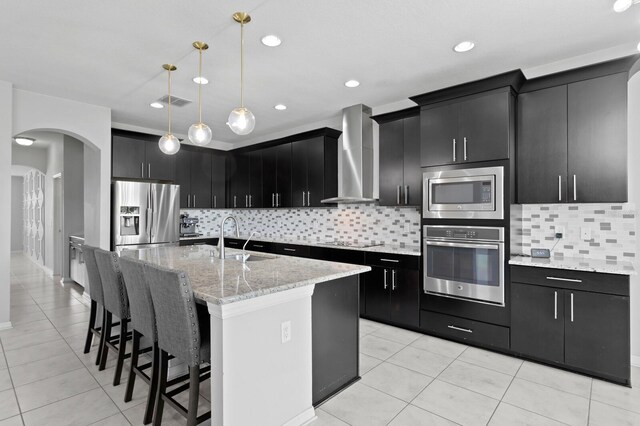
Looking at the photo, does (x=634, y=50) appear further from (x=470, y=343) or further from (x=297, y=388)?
(x=297, y=388)

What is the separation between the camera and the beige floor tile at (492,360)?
2895 mm

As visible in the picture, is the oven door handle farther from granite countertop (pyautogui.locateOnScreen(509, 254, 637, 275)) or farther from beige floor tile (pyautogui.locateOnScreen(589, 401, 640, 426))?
beige floor tile (pyautogui.locateOnScreen(589, 401, 640, 426))

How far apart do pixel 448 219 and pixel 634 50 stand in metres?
2.02

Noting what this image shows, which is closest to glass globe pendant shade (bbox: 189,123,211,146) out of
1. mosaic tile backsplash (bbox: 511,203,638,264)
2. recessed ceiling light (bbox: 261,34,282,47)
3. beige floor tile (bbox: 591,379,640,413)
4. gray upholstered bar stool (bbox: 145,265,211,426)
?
recessed ceiling light (bbox: 261,34,282,47)

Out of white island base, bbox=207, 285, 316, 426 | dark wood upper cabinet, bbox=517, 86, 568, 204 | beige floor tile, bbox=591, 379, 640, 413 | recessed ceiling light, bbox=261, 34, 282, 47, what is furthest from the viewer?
dark wood upper cabinet, bbox=517, 86, 568, 204

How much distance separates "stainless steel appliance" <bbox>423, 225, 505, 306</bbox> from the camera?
10.4ft

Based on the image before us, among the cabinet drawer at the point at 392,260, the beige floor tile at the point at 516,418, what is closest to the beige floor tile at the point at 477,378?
the beige floor tile at the point at 516,418

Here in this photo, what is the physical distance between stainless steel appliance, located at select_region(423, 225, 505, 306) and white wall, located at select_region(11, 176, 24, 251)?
13403 mm

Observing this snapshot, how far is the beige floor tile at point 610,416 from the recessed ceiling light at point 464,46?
2844mm

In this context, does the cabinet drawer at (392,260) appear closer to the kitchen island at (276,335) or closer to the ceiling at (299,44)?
the kitchen island at (276,335)

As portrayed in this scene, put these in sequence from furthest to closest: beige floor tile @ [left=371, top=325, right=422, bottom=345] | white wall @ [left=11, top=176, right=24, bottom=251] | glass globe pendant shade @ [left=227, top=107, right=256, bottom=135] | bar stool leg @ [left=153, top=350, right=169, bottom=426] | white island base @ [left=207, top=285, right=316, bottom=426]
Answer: white wall @ [left=11, top=176, right=24, bottom=251] < beige floor tile @ [left=371, top=325, right=422, bottom=345] < glass globe pendant shade @ [left=227, top=107, right=256, bottom=135] < bar stool leg @ [left=153, top=350, right=169, bottom=426] < white island base @ [left=207, top=285, right=316, bottom=426]

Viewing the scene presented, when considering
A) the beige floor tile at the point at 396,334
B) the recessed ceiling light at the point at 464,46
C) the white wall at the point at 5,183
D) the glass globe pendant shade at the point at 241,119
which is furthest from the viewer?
the white wall at the point at 5,183

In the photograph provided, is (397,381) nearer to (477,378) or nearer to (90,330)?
(477,378)

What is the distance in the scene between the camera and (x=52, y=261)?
6961 millimetres
